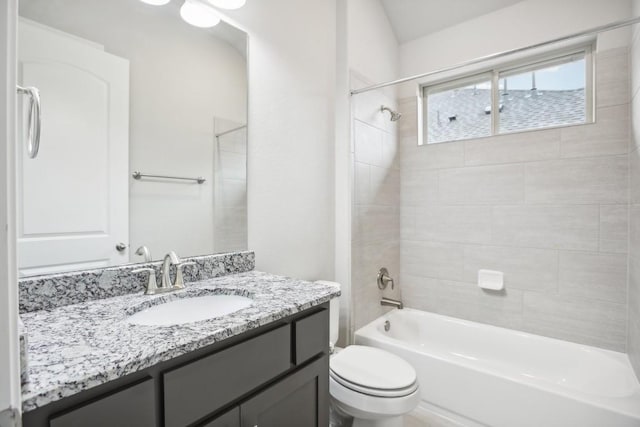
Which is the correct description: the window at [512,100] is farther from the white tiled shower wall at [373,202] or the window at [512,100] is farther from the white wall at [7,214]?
the white wall at [7,214]

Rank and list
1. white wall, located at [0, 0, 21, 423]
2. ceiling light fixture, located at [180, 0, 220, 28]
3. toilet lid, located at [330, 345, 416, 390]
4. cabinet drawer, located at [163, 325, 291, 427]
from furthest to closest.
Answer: toilet lid, located at [330, 345, 416, 390] < ceiling light fixture, located at [180, 0, 220, 28] < cabinet drawer, located at [163, 325, 291, 427] < white wall, located at [0, 0, 21, 423]

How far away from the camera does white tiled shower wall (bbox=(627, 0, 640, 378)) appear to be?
5.18 feet

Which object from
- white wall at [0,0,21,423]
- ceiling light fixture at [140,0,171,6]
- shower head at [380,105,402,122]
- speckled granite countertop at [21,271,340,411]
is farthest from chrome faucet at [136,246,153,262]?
shower head at [380,105,402,122]

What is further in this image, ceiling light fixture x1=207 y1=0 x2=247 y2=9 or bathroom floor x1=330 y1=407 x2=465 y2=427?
Answer: bathroom floor x1=330 y1=407 x2=465 y2=427

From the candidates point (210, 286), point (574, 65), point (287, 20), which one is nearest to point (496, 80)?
point (574, 65)

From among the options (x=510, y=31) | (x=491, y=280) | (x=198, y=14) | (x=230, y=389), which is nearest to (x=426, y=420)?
(x=491, y=280)

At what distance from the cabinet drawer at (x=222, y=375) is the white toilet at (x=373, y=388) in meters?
0.63

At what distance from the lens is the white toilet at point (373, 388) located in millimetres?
1351

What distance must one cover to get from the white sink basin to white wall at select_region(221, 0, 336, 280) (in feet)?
1.45

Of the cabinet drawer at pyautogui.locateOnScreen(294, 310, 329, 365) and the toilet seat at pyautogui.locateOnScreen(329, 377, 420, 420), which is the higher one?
the cabinet drawer at pyautogui.locateOnScreen(294, 310, 329, 365)

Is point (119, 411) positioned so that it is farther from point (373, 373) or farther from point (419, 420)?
point (419, 420)

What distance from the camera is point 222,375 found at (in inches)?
30.2

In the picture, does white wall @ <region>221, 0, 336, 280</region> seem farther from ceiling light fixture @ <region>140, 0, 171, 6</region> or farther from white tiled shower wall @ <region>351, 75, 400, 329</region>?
ceiling light fixture @ <region>140, 0, 171, 6</region>

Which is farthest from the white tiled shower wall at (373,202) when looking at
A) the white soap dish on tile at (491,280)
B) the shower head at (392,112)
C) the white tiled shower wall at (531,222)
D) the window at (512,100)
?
the white soap dish on tile at (491,280)
